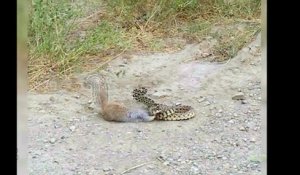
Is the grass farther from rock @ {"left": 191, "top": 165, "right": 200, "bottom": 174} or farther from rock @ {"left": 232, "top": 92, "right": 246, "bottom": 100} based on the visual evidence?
rock @ {"left": 191, "top": 165, "right": 200, "bottom": 174}

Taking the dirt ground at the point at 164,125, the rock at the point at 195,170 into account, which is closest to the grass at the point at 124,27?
the dirt ground at the point at 164,125

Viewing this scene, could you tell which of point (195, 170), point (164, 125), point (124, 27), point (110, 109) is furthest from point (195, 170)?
point (124, 27)

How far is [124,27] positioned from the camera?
1261 mm

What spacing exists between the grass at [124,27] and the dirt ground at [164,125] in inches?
1.5

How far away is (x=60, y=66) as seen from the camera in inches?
47.9

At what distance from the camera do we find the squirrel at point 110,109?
121cm

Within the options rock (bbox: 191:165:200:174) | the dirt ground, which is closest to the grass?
the dirt ground

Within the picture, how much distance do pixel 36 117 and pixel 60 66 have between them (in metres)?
0.16

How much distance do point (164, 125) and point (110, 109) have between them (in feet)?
0.51

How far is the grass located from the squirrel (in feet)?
0.20

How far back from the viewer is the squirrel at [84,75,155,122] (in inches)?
47.5

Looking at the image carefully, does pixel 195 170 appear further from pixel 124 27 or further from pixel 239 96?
pixel 124 27
